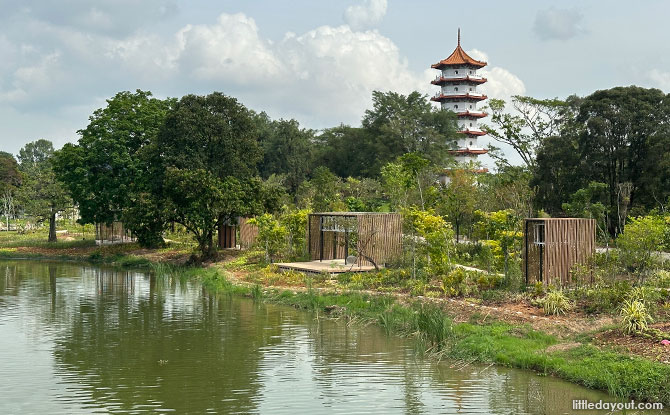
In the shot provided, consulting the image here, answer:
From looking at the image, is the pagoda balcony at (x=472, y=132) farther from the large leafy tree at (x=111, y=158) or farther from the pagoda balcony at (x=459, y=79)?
the large leafy tree at (x=111, y=158)

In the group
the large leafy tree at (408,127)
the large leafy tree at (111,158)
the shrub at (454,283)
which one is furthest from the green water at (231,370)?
the large leafy tree at (408,127)

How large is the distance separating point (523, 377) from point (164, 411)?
553 centimetres

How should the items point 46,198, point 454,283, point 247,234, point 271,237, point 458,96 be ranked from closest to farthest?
point 454,283 < point 271,237 < point 247,234 < point 46,198 < point 458,96

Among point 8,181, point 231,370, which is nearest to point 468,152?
point 8,181

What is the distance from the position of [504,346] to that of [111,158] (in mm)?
26764

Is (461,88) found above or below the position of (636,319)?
above

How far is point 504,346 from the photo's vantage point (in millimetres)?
12312

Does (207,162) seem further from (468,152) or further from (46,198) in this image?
(468,152)

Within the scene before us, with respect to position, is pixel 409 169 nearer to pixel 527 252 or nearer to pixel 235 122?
pixel 235 122

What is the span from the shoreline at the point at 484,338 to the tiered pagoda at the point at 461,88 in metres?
48.7

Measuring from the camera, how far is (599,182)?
29953 millimetres

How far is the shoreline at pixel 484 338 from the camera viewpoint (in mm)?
10047

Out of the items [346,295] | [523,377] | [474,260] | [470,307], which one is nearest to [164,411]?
[523,377]

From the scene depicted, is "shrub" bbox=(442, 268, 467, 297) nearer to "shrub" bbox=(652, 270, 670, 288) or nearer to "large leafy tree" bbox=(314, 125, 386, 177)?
"shrub" bbox=(652, 270, 670, 288)
